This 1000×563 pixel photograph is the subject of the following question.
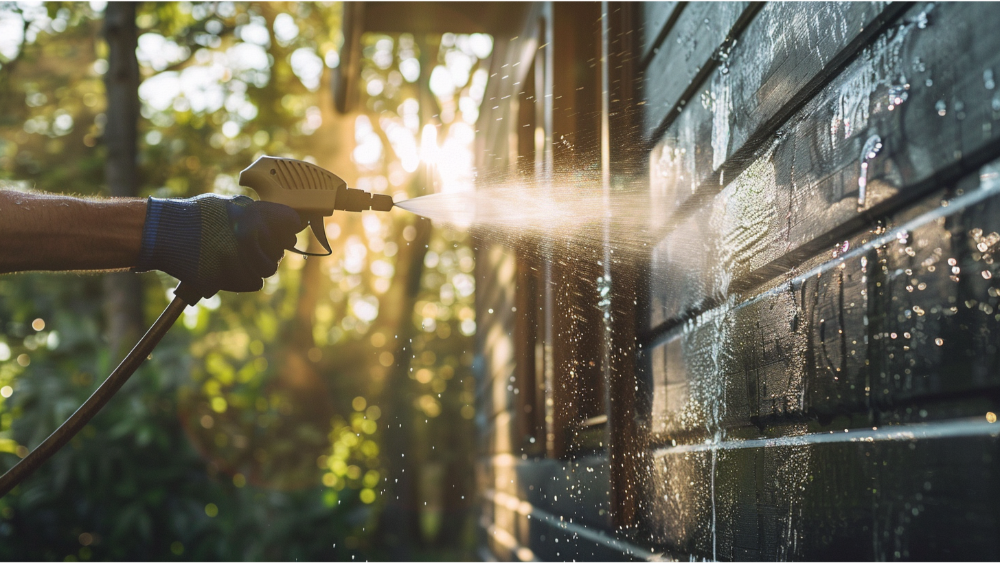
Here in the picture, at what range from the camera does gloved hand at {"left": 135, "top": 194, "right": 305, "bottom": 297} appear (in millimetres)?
1574

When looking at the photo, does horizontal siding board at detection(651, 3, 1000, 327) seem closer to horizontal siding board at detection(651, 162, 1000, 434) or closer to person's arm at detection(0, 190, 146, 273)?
horizontal siding board at detection(651, 162, 1000, 434)

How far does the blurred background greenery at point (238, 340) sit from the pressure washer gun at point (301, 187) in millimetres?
1531

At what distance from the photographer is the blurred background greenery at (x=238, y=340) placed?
428 cm

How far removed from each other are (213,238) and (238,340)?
1118 cm

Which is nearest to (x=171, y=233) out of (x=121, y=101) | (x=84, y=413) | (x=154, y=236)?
(x=154, y=236)

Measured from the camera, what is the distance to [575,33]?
2326 millimetres

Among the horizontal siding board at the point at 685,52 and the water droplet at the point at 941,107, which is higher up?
the horizontal siding board at the point at 685,52

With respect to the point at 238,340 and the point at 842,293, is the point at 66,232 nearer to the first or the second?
the point at 842,293

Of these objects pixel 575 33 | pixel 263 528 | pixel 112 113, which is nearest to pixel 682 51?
pixel 575 33

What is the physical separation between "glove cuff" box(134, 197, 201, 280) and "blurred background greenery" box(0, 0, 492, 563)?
1.81 metres

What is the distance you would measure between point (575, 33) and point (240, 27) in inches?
305

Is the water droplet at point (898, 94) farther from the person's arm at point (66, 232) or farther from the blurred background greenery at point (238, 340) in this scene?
the blurred background greenery at point (238, 340)

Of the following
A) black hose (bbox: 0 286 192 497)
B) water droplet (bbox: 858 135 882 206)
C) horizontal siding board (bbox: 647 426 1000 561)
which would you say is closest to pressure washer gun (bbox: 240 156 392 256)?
black hose (bbox: 0 286 192 497)

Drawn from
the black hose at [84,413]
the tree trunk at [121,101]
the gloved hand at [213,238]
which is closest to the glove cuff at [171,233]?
the gloved hand at [213,238]
